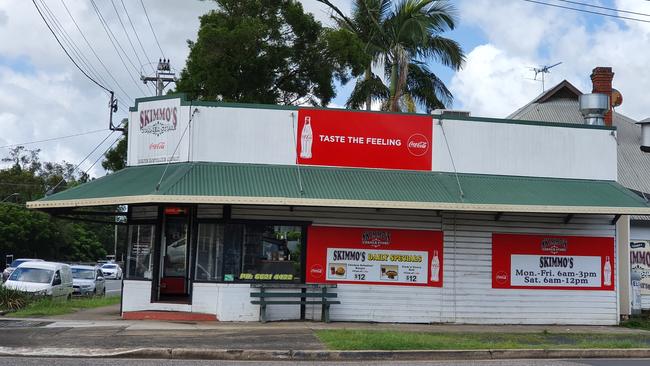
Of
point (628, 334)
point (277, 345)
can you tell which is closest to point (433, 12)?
point (628, 334)

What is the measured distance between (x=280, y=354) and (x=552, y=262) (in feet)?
29.8

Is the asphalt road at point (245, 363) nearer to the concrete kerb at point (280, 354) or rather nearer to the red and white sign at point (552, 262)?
the concrete kerb at point (280, 354)

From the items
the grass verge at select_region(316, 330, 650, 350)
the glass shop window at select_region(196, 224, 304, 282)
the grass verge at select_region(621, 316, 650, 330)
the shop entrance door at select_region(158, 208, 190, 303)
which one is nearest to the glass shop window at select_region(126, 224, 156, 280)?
the shop entrance door at select_region(158, 208, 190, 303)

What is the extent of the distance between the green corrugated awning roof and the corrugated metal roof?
873 centimetres

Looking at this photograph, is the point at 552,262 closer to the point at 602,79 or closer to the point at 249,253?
the point at 249,253

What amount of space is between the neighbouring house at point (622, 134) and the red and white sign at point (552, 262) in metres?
2.07

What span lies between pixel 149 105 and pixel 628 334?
12532mm

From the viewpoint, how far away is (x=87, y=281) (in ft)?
110

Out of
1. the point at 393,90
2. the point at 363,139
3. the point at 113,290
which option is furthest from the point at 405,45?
the point at 113,290

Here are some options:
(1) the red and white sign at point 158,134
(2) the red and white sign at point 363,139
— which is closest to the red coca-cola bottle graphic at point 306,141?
(2) the red and white sign at point 363,139

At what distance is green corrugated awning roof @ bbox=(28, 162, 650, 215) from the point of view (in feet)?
50.8

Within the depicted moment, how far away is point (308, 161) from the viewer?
57.2 ft

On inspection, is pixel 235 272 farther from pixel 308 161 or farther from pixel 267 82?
pixel 267 82

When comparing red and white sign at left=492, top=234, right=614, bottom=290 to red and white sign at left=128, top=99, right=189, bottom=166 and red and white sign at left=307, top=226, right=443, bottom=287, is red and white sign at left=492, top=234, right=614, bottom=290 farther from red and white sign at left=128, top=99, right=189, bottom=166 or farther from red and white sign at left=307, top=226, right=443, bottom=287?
red and white sign at left=128, top=99, right=189, bottom=166
